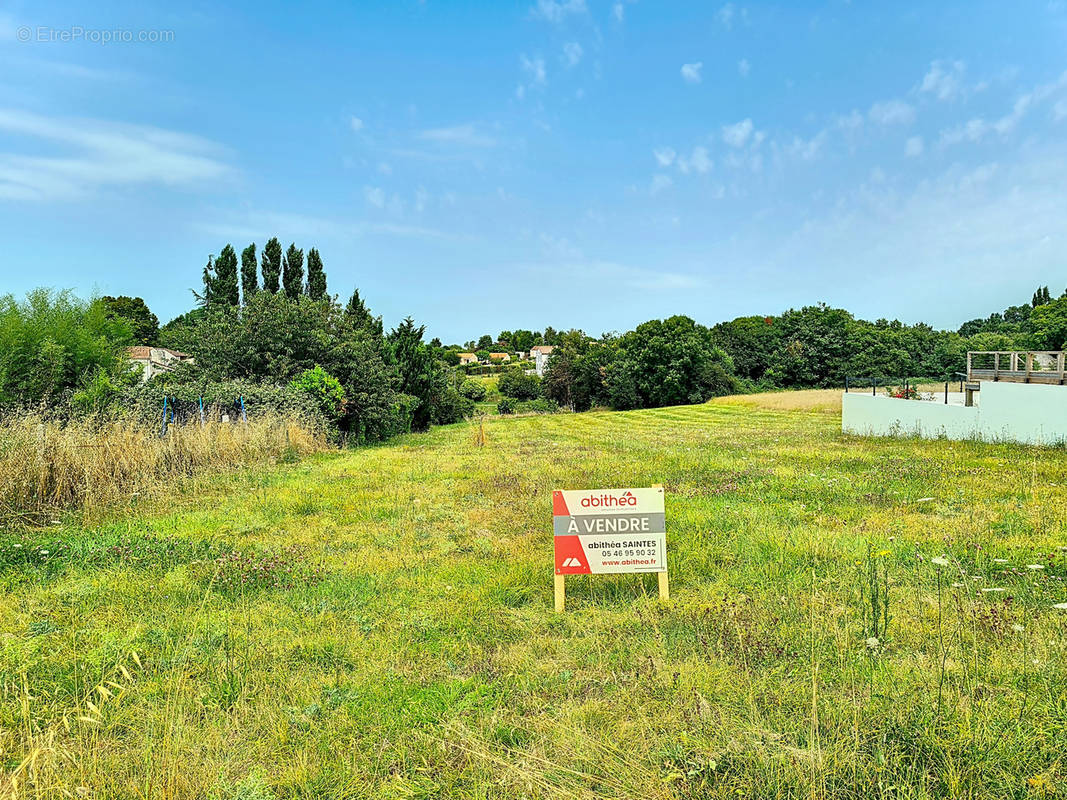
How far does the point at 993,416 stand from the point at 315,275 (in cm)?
3490

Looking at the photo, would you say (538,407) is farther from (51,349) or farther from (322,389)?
(322,389)

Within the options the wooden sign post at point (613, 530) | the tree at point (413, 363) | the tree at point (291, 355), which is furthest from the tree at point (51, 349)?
the wooden sign post at point (613, 530)

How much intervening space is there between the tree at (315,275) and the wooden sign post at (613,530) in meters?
35.9

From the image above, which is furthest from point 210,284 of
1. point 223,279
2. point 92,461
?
point 92,461

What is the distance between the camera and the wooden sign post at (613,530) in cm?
433

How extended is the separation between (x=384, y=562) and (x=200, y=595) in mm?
1526

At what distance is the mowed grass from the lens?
2.42 meters

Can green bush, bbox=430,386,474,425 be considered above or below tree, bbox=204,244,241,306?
below

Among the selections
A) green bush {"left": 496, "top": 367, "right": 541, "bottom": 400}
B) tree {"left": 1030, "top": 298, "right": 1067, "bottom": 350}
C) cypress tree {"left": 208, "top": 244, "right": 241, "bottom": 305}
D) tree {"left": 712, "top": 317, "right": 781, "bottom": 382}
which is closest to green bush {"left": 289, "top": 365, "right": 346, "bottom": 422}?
cypress tree {"left": 208, "top": 244, "right": 241, "bottom": 305}

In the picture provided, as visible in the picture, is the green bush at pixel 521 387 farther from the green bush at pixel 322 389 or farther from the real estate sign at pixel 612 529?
the real estate sign at pixel 612 529

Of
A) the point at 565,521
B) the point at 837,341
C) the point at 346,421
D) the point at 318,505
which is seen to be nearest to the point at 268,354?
the point at 346,421

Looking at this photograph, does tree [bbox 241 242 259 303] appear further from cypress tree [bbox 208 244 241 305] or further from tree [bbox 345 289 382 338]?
tree [bbox 345 289 382 338]

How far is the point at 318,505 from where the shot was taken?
26.8ft

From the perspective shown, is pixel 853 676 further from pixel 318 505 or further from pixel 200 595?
pixel 318 505
